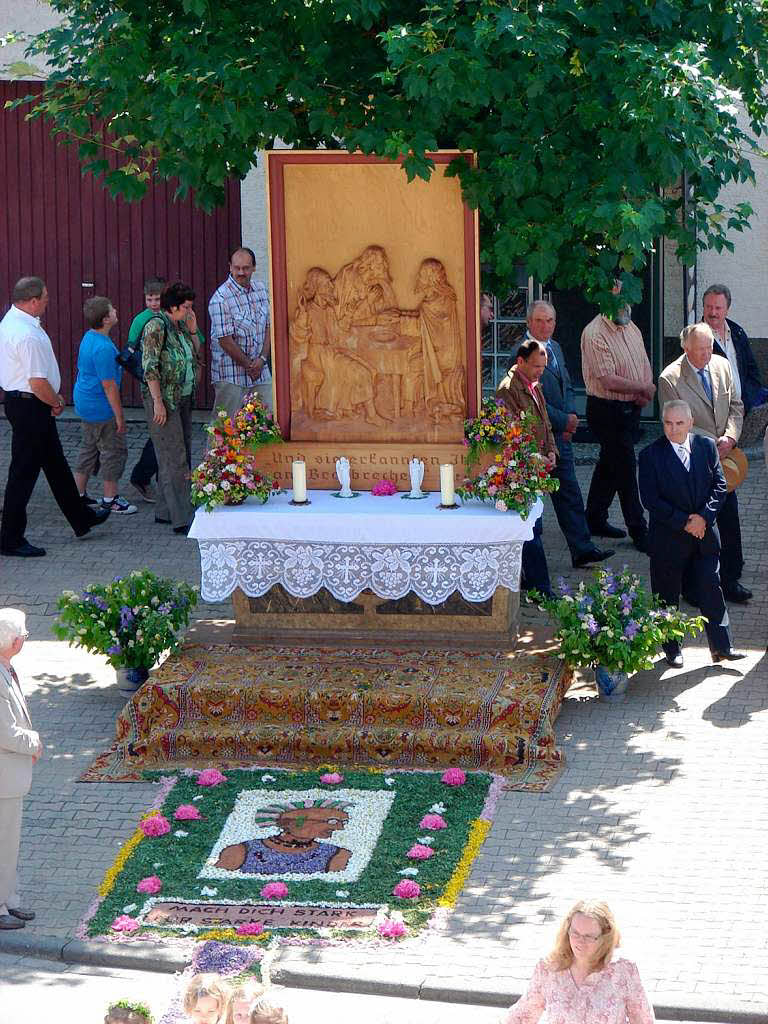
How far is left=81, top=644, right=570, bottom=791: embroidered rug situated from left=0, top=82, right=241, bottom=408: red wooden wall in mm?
8195

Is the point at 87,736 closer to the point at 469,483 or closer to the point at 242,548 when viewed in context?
the point at 242,548

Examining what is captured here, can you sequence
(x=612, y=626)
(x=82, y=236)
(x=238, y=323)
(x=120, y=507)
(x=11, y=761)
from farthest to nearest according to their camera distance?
(x=82, y=236)
(x=120, y=507)
(x=238, y=323)
(x=612, y=626)
(x=11, y=761)

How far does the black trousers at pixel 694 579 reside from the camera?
427 inches

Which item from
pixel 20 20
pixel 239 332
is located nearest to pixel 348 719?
pixel 239 332

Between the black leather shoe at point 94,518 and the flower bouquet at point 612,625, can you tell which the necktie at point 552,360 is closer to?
the flower bouquet at point 612,625

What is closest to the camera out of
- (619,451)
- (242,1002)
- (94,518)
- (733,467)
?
(242,1002)

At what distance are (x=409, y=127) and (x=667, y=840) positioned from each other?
165 inches

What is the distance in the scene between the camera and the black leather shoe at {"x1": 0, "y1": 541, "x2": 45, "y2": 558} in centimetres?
1362

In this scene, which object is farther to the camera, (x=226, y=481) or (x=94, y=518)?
(x=94, y=518)

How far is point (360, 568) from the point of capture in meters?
10.6

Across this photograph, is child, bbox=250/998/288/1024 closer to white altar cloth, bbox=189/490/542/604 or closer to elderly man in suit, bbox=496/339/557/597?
white altar cloth, bbox=189/490/542/604

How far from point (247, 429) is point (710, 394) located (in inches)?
123

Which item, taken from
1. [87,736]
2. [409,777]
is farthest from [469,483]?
[87,736]

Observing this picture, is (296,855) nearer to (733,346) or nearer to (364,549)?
(364,549)
